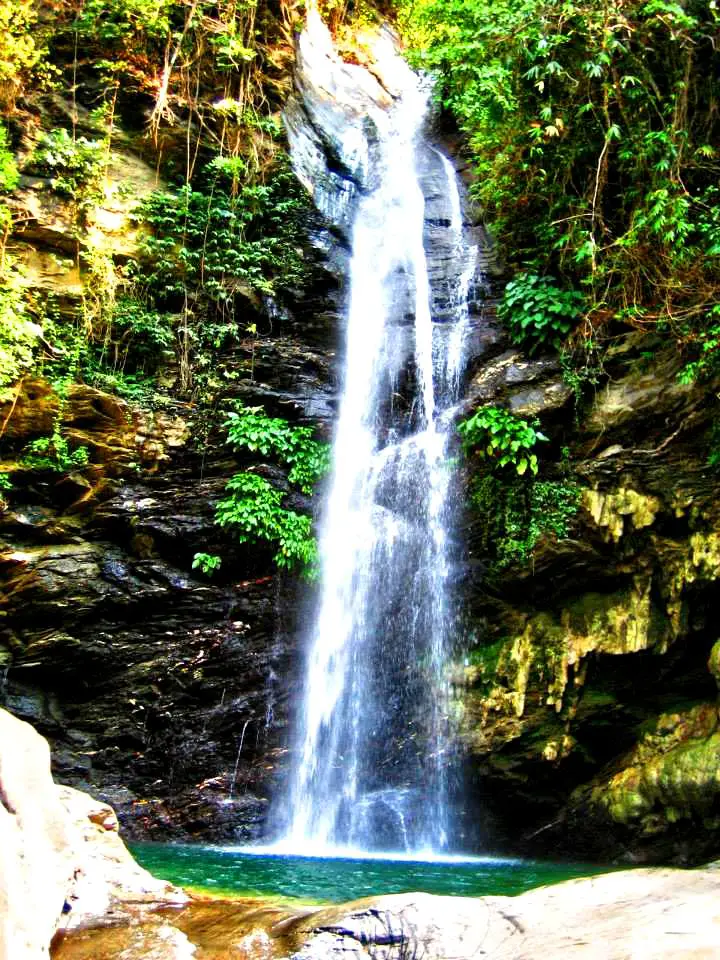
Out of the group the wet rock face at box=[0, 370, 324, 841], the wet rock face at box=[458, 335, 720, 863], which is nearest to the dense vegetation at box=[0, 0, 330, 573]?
the wet rock face at box=[0, 370, 324, 841]

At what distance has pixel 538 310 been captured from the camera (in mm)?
9086

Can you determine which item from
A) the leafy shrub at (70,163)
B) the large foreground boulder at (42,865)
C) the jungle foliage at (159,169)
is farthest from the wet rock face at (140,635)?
the large foreground boulder at (42,865)

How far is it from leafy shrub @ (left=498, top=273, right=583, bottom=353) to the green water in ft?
19.3

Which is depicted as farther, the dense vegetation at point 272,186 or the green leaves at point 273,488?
the green leaves at point 273,488

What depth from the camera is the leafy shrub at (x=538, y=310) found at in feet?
29.4

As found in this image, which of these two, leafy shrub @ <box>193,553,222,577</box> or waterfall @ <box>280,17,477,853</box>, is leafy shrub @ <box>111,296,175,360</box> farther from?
leafy shrub @ <box>193,553,222,577</box>

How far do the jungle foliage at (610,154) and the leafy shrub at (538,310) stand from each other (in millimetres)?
18

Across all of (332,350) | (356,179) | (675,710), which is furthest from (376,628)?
(356,179)

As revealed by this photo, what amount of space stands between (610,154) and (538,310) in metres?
2.05

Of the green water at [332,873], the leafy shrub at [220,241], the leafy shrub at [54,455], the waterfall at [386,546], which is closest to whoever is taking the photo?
the green water at [332,873]

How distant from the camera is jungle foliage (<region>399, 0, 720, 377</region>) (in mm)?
7805

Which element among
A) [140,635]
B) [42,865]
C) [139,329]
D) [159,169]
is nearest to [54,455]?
[139,329]

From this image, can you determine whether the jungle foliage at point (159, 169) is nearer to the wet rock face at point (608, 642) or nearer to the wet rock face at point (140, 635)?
the wet rock face at point (140, 635)

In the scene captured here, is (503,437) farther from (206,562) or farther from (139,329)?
(139,329)
